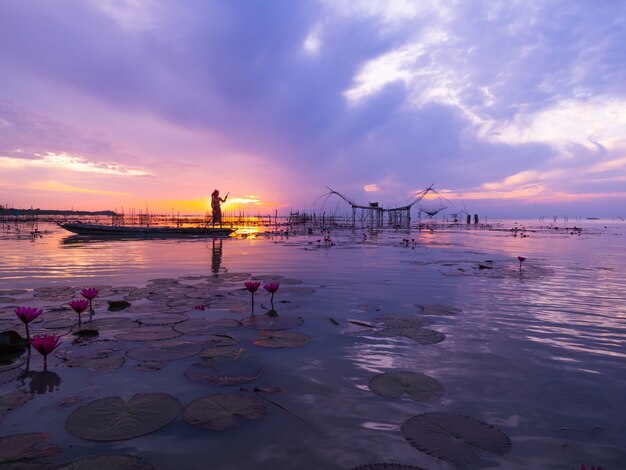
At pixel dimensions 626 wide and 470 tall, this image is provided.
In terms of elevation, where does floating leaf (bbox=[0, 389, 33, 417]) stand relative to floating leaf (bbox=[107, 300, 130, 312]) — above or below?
below

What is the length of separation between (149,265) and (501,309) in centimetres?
1154

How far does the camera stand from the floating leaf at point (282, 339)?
181 inches

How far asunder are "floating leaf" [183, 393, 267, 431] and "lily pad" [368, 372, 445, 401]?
1215 millimetres

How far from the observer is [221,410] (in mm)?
2949

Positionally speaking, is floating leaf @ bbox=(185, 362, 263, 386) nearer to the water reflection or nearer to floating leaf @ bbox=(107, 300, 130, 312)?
the water reflection

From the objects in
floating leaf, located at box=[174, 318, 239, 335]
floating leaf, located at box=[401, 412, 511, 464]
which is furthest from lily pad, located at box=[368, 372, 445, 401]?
floating leaf, located at box=[174, 318, 239, 335]

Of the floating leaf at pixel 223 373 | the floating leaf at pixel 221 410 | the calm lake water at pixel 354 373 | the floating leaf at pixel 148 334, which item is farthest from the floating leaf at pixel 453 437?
the floating leaf at pixel 148 334

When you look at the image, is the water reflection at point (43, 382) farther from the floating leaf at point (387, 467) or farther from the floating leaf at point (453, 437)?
the floating leaf at point (453, 437)

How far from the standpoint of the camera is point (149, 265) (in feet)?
41.3

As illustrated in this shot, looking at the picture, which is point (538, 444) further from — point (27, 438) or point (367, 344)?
point (27, 438)

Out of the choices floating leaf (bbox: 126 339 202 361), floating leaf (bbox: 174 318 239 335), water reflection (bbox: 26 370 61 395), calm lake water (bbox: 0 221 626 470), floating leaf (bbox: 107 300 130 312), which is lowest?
calm lake water (bbox: 0 221 626 470)

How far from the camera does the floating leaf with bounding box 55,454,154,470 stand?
7.24ft

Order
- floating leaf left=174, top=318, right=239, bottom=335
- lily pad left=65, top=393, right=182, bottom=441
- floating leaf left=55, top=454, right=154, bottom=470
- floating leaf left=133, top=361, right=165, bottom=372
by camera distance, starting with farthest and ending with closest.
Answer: floating leaf left=174, top=318, right=239, bottom=335, floating leaf left=133, top=361, right=165, bottom=372, lily pad left=65, top=393, right=182, bottom=441, floating leaf left=55, top=454, right=154, bottom=470

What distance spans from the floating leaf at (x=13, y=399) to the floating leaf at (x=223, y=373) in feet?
4.61
